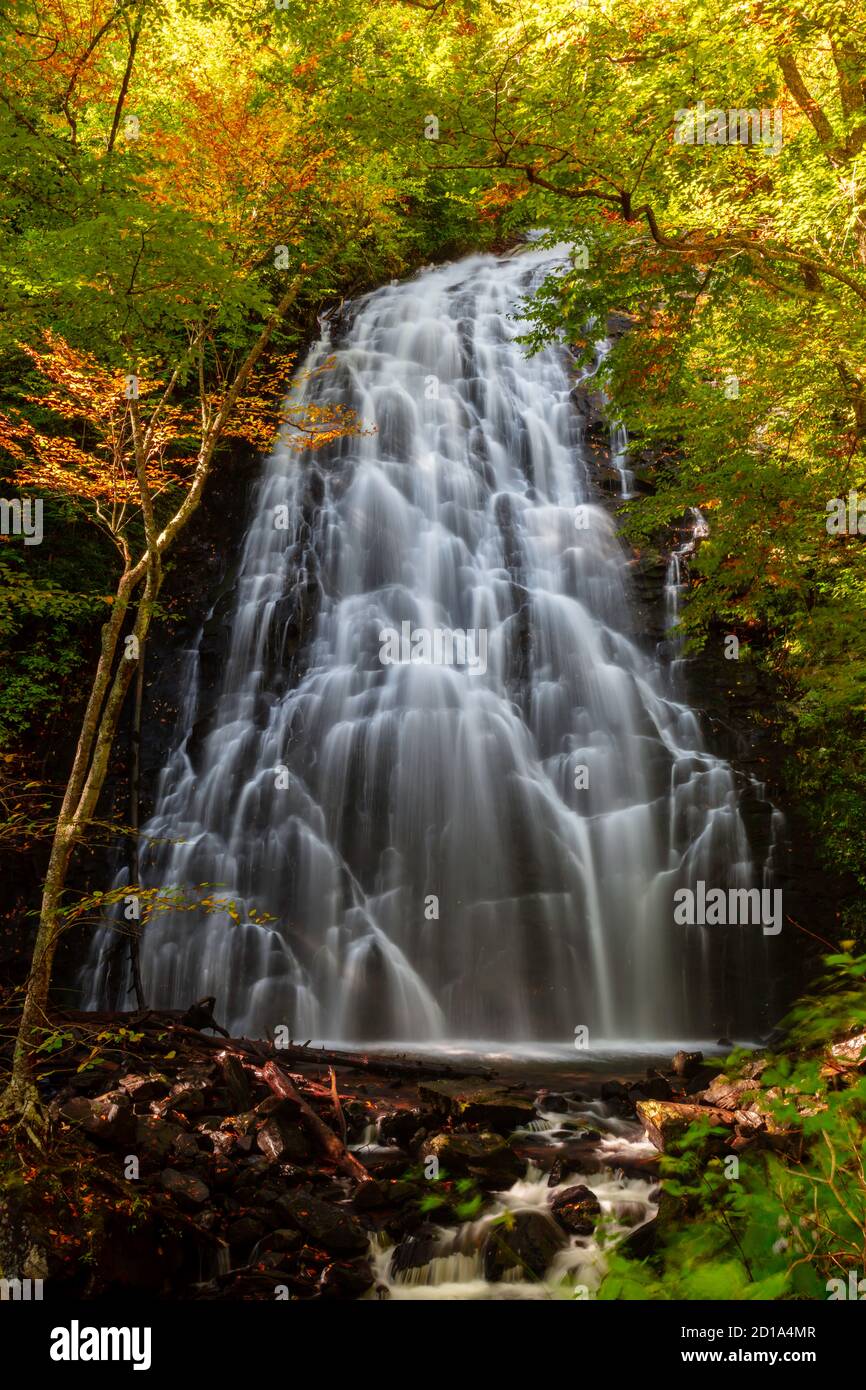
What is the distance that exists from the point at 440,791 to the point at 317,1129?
623 cm

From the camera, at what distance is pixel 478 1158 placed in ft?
19.9

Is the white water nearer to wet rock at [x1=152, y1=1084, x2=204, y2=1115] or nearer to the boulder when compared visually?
the boulder

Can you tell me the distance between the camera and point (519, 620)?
559 inches

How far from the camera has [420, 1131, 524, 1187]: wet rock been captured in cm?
596

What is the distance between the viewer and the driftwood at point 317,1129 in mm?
6047

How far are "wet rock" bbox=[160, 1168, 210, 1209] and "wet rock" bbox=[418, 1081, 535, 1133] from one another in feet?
7.23

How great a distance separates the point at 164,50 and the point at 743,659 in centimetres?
1431

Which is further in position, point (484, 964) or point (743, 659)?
point (743, 659)

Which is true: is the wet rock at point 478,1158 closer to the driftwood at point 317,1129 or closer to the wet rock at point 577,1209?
the wet rock at point 577,1209

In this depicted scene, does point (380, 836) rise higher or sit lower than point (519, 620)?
lower

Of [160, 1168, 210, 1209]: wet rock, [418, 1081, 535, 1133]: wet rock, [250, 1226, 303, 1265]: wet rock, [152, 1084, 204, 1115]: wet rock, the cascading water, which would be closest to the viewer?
[250, 1226, 303, 1265]: wet rock

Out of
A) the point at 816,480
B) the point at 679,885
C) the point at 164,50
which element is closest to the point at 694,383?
the point at 816,480

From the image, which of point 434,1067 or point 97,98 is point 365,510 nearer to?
point 97,98

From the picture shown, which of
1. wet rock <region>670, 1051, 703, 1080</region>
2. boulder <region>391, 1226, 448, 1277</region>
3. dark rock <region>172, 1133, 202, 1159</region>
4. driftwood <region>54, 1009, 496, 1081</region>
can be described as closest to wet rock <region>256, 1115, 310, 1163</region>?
dark rock <region>172, 1133, 202, 1159</region>
